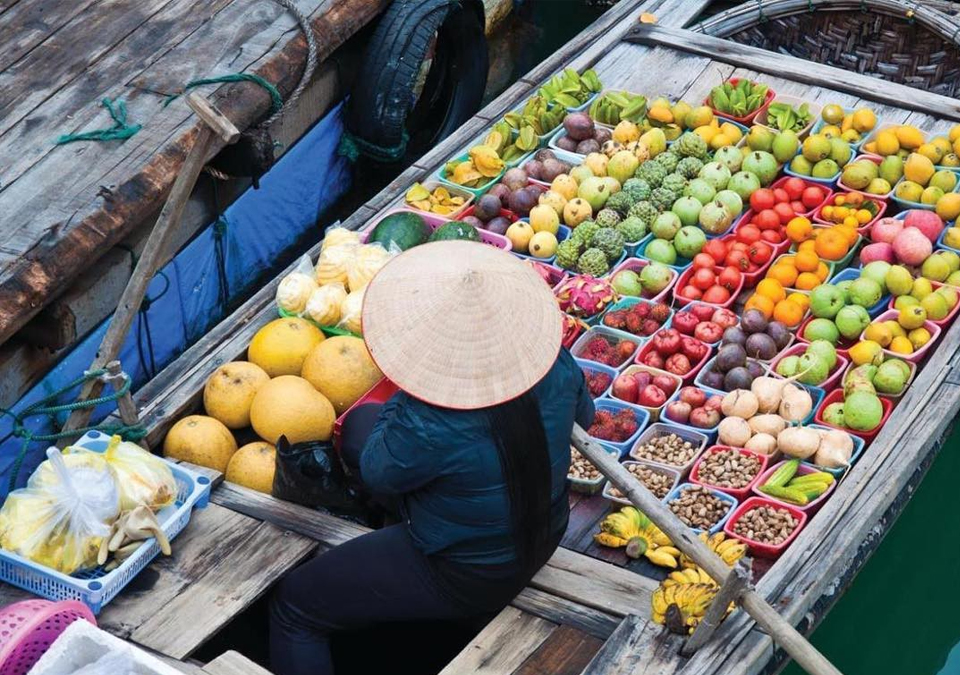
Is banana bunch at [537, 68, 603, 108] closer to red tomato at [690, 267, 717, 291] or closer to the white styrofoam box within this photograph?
red tomato at [690, 267, 717, 291]

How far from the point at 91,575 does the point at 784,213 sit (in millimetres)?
2878

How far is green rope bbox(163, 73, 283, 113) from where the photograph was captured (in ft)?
16.6

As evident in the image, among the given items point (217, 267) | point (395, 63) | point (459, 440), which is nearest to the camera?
point (459, 440)

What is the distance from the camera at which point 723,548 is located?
11.8ft

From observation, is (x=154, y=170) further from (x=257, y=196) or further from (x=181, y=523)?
(x=181, y=523)

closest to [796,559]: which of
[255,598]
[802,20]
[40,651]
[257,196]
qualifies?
[255,598]

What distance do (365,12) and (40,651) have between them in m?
3.66

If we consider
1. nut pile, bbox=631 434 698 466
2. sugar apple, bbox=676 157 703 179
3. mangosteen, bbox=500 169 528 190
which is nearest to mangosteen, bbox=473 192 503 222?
mangosteen, bbox=500 169 528 190

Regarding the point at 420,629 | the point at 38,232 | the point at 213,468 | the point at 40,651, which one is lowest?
the point at 420,629

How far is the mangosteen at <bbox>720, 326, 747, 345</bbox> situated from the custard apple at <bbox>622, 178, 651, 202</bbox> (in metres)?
0.84

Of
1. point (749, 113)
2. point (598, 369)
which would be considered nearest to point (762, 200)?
point (749, 113)

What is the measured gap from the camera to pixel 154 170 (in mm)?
4684

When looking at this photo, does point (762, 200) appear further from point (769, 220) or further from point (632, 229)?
point (632, 229)

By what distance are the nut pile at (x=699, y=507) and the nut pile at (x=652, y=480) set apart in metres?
0.05
